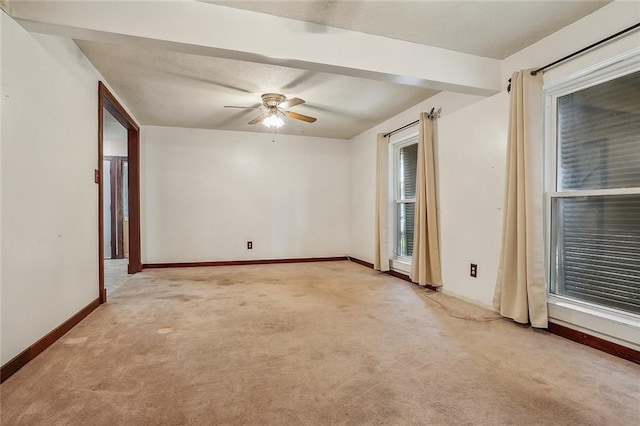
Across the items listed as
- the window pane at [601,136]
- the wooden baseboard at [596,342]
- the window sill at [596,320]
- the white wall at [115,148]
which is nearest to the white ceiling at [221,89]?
the window pane at [601,136]

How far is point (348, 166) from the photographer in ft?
20.0

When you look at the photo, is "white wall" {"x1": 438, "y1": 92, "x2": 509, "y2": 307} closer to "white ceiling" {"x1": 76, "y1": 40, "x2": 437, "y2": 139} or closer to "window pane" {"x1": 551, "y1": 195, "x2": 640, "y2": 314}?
"window pane" {"x1": 551, "y1": 195, "x2": 640, "y2": 314}

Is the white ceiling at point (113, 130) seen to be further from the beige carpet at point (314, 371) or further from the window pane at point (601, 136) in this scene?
the window pane at point (601, 136)

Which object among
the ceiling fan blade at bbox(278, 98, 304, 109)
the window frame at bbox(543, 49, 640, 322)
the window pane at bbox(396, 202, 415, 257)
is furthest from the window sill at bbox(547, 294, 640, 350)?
the ceiling fan blade at bbox(278, 98, 304, 109)

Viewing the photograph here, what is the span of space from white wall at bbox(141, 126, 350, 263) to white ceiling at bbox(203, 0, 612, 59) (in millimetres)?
3472

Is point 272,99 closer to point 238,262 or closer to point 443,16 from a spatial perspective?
point 443,16

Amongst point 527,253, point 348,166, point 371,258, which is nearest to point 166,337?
point 527,253

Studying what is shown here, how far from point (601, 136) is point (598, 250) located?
800mm

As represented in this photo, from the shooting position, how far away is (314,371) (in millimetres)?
1849

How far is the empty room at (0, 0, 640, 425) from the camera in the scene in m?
→ 1.65

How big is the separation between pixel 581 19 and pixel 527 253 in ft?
5.50

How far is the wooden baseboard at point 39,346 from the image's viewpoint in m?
1.76

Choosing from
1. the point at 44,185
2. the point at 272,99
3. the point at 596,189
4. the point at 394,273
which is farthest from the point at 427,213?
the point at 44,185

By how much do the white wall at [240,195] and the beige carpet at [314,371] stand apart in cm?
235
